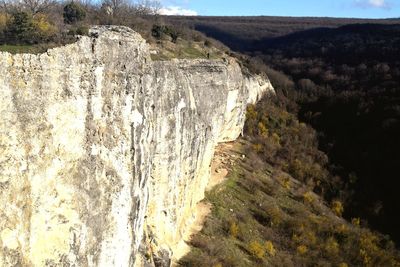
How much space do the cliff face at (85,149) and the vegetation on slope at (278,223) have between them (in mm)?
7830

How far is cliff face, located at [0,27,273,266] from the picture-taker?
11734mm

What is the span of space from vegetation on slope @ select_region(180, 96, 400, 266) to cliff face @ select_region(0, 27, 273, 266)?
25.7ft

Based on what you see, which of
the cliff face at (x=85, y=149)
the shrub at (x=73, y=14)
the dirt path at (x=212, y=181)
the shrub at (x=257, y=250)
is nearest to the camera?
the cliff face at (x=85, y=149)

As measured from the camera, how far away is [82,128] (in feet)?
45.5

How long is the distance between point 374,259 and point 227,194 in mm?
11195

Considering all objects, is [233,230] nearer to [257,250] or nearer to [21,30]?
[257,250]

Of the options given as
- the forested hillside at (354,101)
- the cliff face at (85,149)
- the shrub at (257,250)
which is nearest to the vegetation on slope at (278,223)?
the shrub at (257,250)

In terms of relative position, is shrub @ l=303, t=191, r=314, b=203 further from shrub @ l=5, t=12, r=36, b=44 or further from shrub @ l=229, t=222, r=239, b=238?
shrub @ l=5, t=12, r=36, b=44

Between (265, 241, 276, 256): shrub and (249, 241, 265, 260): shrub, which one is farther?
(265, 241, 276, 256): shrub

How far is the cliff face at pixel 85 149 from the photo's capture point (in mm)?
11734

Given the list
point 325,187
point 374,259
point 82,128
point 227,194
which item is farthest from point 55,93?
point 325,187

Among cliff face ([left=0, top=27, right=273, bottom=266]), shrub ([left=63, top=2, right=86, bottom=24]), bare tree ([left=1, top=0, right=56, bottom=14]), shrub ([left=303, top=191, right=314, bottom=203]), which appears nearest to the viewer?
cliff face ([left=0, top=27, right=273, bottom=266])

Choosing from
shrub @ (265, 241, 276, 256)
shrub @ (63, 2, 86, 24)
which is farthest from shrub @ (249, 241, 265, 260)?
shrub @ (63, 2, 86, 24)

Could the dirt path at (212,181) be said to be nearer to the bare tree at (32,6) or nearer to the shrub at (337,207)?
the shrub at (337,207)
